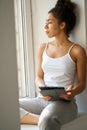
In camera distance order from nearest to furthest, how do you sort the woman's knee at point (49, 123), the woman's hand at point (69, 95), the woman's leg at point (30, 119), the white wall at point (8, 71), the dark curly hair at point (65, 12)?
the white wall at point (8, 71) < the woman's knee at point (49, 123) < the woman's hand at point (69, 95) < the dark curly hair at point (65, 12) < the woman's leg at point (30, 119)

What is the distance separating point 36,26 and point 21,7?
0.27 m

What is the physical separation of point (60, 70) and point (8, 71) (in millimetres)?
1102

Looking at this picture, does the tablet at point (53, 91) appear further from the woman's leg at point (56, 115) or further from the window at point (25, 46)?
the window at point (25, 46)

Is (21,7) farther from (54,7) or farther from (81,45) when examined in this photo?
(81,45)

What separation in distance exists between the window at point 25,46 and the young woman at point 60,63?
34cm

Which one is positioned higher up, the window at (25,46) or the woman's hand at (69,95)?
the window at (25,46)

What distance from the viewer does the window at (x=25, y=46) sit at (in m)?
2.41

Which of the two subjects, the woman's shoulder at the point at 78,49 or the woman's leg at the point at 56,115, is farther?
the woman's shoulder at the point at 78,49

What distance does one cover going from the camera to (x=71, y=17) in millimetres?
2000

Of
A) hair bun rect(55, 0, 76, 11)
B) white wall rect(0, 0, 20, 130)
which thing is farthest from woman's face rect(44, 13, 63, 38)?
white wall rect(0, 0, 20, 130)

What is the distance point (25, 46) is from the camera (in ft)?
8.15

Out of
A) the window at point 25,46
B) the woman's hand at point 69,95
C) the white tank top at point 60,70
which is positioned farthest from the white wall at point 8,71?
the window at point 25,46

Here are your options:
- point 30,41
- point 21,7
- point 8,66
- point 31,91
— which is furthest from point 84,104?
point 8,66

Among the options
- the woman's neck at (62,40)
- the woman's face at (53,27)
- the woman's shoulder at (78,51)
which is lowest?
the woman's shoulder at (78,51)
